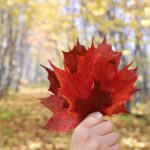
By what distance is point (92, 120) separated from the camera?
1176 mm

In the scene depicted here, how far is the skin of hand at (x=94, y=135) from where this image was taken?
3.82 ft

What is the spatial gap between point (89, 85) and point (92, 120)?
88 millimetres

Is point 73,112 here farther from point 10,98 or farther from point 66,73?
point 10,98

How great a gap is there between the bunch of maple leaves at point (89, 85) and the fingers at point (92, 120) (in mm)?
21

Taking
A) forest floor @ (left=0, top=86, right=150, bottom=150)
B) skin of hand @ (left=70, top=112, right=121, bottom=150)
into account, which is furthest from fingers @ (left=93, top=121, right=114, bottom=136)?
forest floor @ (left=0, top=86, right=150, bottom=150)

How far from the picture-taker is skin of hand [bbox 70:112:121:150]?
1165 mm

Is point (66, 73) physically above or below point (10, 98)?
above

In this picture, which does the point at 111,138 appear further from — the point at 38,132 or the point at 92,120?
the point at 38,132

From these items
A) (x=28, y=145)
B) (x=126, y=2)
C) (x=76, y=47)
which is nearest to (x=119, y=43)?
(x=126, y=2)

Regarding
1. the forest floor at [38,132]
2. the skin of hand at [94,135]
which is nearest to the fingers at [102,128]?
the skin of hand at [94,135]

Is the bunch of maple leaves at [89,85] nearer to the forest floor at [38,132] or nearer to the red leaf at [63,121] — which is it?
the red leaf at [63,121]

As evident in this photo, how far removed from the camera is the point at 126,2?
10.4 metres

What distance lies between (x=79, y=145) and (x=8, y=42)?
62.8ft

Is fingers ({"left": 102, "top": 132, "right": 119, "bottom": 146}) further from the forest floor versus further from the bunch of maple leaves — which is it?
the forest floor
